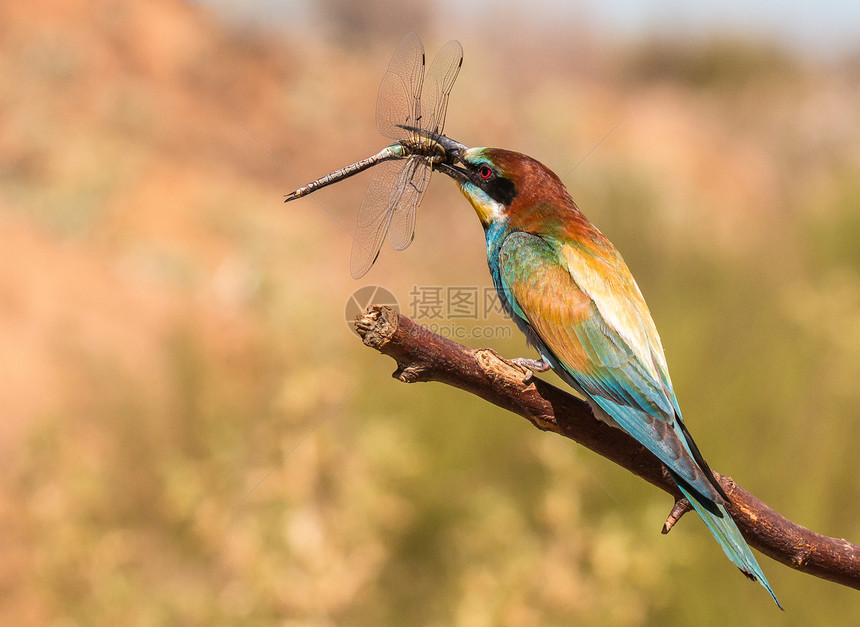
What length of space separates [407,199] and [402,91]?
29 cm

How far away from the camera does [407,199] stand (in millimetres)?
2102

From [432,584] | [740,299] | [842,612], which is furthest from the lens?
[740,299]

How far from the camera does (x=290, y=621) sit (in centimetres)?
254

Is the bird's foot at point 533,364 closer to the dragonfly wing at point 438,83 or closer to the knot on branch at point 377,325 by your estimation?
the knot on branch at point 377,325

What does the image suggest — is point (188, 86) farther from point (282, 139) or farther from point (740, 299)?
point (740, 299)

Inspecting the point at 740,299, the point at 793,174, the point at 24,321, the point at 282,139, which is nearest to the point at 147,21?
the point at 282,139

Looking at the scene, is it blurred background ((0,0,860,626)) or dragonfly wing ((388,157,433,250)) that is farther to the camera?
blurred background ((0,0,860,626))

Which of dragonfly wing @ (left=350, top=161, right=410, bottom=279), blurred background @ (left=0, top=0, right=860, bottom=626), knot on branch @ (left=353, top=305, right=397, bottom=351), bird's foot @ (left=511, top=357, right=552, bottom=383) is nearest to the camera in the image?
knot on branch @ (left=353, top=305, right=397, bottom=351)

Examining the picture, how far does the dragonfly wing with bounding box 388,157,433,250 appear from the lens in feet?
6.69

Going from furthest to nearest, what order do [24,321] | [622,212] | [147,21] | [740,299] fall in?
[147,21]
[24,321]
[622,212]
[740,299]

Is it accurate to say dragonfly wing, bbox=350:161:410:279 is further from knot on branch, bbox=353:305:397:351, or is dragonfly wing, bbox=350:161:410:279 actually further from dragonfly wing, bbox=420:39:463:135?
knot on branch, bbox=353:305:397:351

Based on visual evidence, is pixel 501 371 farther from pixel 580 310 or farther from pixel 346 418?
pixel 346 418

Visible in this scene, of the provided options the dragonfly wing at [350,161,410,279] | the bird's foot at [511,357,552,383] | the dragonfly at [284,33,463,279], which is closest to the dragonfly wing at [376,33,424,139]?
the dragonfly at [284,33,463,279]

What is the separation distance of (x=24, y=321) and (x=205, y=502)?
3.49 meters
